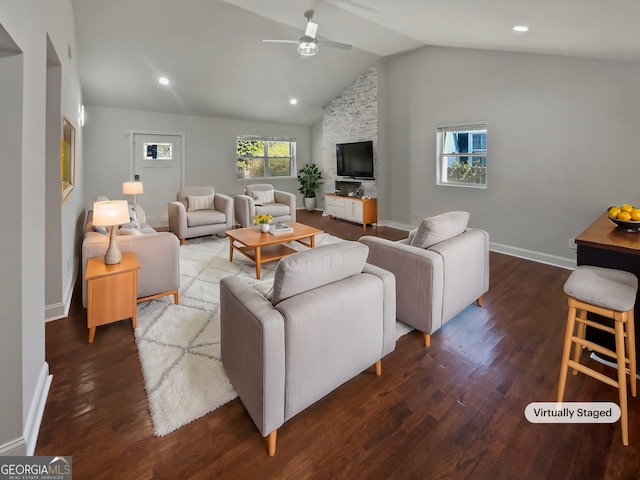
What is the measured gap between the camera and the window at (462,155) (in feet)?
17.8

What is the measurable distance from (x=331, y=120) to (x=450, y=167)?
3.49m

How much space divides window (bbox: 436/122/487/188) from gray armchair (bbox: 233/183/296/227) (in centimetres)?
292

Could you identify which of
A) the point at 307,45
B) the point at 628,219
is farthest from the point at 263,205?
the point at 628,219

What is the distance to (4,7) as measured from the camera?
130cm

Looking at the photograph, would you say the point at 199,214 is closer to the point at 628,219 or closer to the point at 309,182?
the point at 309,182

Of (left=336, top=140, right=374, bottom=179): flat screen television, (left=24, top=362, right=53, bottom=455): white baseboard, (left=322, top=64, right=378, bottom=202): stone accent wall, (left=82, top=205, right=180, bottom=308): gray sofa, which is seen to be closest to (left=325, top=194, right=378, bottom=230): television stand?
(left=322, top=64, right=378, bottom=202): stone accent wall

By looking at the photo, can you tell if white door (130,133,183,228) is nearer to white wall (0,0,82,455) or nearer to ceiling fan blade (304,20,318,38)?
ceiling fan blade (304,20,318,38)

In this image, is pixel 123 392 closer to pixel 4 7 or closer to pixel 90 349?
pixel 90 349

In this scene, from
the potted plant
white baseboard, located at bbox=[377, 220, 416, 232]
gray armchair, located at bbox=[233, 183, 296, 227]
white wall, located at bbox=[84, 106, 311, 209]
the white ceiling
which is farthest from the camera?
the potted plant

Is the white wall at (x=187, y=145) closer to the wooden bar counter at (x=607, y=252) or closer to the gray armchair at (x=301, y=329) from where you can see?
the gray armchair at (x=301, y=329)

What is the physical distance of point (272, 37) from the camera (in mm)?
5312

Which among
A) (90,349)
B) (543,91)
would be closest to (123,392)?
(90,349)

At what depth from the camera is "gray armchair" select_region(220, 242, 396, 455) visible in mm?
1596

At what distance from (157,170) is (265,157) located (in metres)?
2.72
